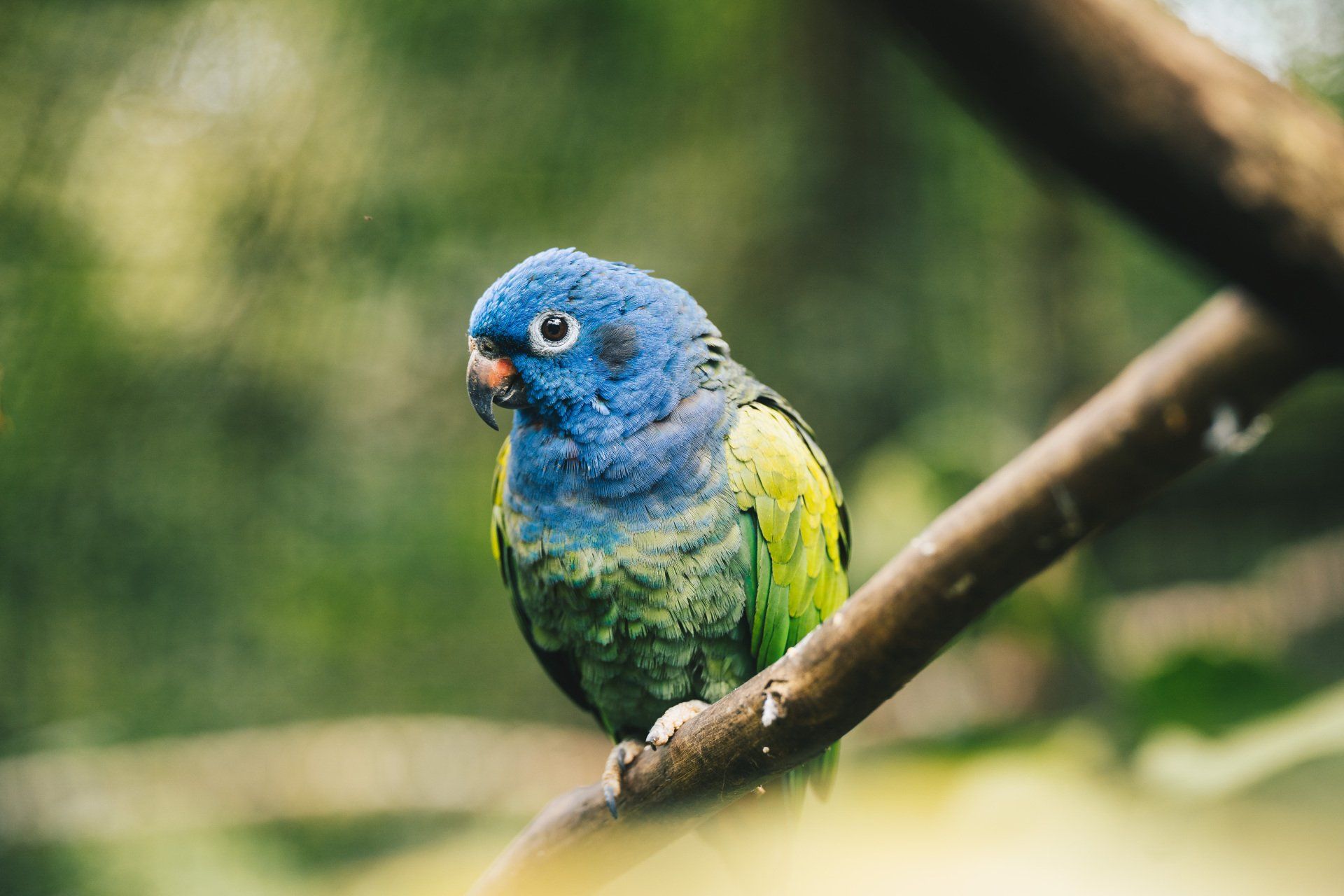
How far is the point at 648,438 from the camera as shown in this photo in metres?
1.50

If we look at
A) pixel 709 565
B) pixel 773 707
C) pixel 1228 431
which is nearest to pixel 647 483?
pixel 709 565

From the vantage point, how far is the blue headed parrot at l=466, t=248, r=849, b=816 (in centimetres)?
146

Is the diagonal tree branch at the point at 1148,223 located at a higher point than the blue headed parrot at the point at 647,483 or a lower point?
lower

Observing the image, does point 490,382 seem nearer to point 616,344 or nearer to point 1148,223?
point 616,344

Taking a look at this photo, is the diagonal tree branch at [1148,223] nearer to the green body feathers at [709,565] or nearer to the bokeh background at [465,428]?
the green body feathers at [709,565]

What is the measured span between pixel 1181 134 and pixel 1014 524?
333 millimetres

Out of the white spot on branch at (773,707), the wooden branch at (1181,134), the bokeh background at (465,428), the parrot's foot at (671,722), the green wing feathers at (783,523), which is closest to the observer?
the wooden branch at (1181,134)

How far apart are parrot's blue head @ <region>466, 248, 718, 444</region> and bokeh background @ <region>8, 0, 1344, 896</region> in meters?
1.19

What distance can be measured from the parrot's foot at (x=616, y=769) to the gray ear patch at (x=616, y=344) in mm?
678

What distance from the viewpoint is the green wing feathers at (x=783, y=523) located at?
5.04 ft

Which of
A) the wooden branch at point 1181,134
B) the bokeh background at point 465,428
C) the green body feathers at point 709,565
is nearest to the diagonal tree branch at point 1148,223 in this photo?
the wooden branch at point 1181,134

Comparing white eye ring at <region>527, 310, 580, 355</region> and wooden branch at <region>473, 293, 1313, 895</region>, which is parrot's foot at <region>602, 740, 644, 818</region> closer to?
wooden branch at <region>473, 293, 1313, 895</region>

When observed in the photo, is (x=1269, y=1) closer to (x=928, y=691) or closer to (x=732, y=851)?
(x=928, y=691)

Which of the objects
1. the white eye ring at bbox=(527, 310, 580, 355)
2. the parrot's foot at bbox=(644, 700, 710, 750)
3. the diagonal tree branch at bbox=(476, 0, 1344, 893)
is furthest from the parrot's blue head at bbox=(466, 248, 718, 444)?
the diagonal tree branch at bbox=(476, 0, 1344, 893)
